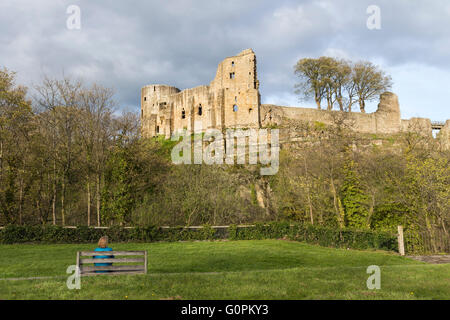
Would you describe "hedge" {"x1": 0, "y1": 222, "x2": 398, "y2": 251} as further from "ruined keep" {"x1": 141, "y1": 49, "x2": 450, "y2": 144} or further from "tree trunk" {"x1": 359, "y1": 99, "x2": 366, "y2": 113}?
"tree trunk" {"x1": 359, "y1": 99, "x2": 366, "y2": 113}

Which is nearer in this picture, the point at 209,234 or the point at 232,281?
the point at 232,281

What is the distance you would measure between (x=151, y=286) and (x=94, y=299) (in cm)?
128

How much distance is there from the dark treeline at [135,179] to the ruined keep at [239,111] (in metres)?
17.3

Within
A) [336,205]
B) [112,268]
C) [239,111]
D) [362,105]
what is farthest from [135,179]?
[362,105]

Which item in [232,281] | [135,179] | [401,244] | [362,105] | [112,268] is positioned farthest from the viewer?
[362,105]

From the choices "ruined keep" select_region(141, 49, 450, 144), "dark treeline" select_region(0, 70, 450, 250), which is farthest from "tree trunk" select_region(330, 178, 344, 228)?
"ruined keep" select_region(141, 49, 450, 144)

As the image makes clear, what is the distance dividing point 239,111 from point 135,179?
2418cm

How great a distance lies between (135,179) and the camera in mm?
23453

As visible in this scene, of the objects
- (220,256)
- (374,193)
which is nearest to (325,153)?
(374,193)

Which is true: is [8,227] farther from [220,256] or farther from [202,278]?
[202,278]

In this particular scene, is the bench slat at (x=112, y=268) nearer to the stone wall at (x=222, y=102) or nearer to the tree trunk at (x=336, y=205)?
the tree trunk at (x=336, y=205)

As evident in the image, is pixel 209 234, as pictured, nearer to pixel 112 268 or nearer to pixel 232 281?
pixel 112 268

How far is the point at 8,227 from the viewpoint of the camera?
17.5 metres

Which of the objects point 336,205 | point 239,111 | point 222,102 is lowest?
point 336,205
